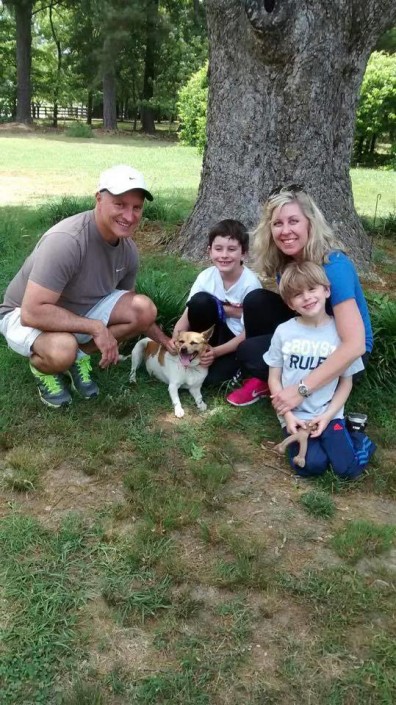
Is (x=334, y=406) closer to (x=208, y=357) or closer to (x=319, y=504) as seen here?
(x=319, y=504)

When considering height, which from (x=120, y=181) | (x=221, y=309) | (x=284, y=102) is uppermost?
(x=284, y=102)

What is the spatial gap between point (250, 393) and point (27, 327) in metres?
1.49

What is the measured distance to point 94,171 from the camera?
1450 centimetres

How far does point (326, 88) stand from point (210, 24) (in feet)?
4.19

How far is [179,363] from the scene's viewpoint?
12.9 ft

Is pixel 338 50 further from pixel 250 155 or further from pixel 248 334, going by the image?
pixel 248 334

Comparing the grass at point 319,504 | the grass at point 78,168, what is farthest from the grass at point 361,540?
the grass at point 78,168

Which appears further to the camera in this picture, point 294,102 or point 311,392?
point 294,102

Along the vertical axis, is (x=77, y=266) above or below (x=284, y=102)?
below

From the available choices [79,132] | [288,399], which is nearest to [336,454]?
[288,399]

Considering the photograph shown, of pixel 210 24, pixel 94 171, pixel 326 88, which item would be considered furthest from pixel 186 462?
pixel 94 171

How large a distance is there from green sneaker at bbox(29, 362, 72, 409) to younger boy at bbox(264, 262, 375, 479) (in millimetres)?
1294

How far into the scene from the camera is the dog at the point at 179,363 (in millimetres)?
3818

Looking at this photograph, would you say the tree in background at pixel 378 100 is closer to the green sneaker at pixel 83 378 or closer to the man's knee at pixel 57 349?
the green sneaker at pixel 83 378
